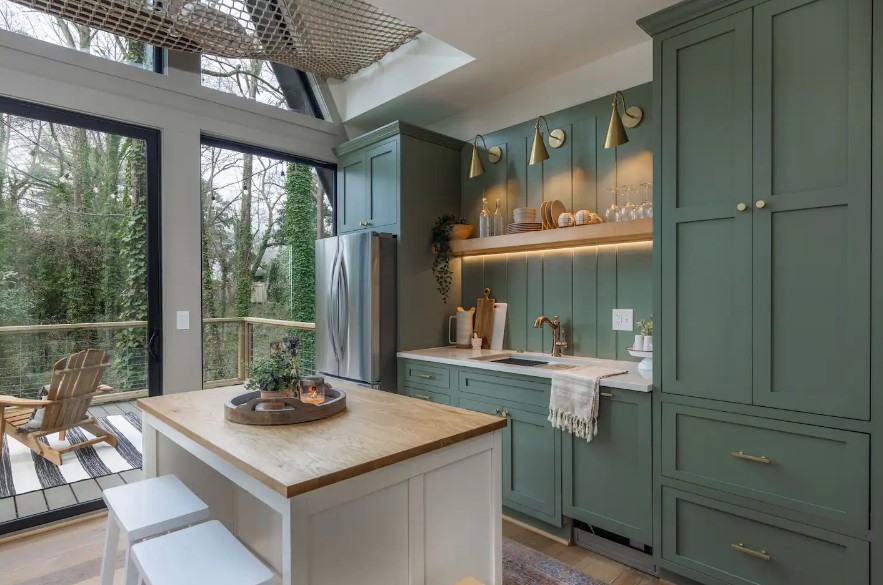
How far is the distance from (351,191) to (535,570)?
9.63ft

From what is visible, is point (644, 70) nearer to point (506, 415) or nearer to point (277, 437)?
point (506, 415)

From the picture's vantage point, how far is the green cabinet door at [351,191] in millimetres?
3863

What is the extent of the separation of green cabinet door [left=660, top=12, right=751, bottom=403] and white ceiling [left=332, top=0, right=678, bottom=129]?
53 cm

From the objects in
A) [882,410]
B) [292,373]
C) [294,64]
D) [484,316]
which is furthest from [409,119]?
[882,410]

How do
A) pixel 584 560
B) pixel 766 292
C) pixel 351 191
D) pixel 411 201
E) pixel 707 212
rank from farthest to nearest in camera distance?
pixel 351 191 < pixel 411 201 < pixel 584 560 < pixel 707 212 < pixel 766 292

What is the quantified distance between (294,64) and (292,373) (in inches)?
101

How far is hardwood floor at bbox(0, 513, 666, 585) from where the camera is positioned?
7.47 feet

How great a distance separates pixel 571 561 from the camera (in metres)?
2.47

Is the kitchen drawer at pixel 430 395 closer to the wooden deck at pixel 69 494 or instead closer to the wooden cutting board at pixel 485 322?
the wooden cutting board at pixel 485 322

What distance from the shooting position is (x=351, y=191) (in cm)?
399

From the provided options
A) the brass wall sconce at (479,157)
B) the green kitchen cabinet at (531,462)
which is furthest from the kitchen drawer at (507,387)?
the brass wall sconce at (479,157)

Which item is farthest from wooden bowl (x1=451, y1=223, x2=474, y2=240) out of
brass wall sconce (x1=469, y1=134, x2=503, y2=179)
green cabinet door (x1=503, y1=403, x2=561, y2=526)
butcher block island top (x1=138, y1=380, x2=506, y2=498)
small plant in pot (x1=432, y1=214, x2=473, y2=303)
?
butcher block island top (x1=138, y1=380, x2=506, y2=498)

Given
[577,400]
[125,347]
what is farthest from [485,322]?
[125,347]

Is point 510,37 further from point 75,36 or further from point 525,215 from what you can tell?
point 75,36
